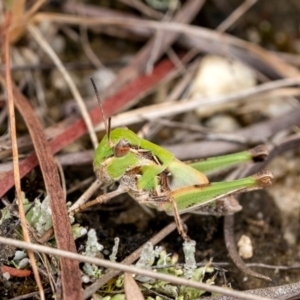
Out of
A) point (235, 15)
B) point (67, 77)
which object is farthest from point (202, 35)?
point (67, 77)

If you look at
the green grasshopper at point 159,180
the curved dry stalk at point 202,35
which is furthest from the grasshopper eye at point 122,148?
the curved dry stalk at point 202,35

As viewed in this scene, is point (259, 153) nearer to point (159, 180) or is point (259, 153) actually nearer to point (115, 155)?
point (159, 180)

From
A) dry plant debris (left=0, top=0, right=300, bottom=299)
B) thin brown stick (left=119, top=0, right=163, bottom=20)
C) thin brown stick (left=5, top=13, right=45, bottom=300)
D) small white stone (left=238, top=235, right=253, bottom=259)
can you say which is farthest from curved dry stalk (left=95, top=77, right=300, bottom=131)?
small white stone (left=238, top=235, right=253, bottom=259)

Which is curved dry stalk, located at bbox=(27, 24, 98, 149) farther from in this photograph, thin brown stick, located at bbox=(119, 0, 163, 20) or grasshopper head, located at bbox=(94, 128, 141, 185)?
thin brown stick, located at bbox=(119, 0, 163, 20)

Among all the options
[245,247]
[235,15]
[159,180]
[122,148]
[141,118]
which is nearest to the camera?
[122,148]

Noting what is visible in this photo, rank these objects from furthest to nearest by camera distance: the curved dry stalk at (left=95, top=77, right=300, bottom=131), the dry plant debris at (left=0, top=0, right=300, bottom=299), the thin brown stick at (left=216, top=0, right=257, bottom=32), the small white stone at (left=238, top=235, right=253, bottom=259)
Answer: the thin brown stick at (left=216, top=0, right=257, bottom=32)
the curved dry stalk at (left=95, top=77, right=300, bottom=131)
the small white stone at (left=238, top=235, right=253, bottom=259)
the dry plant debris at (left=0, top=0, right=300, bottom=299)

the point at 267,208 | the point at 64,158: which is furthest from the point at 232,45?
the point at 64,158
